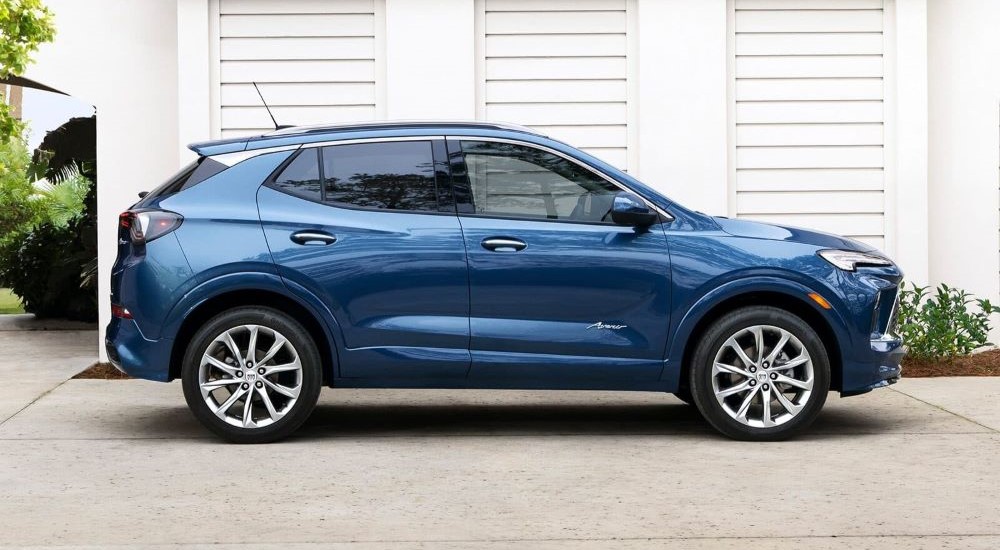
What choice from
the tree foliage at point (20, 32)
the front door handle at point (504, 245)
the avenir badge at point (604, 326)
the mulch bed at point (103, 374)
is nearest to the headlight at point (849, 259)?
the avenir badge at point (604, 326)

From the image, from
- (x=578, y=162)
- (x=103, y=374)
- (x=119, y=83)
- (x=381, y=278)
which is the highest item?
(x=119, y=83)

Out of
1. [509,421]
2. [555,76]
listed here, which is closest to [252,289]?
[509,421]

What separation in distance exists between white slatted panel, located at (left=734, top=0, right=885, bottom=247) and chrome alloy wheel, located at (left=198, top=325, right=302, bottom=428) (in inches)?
207

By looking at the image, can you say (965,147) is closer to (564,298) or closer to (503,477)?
(564,298)

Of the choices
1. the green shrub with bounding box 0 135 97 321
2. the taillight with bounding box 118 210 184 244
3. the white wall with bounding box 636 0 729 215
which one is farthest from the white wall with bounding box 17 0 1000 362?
the taillight with bounding box 118 210 184 244

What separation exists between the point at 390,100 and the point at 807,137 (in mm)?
3588

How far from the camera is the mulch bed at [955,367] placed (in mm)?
10844

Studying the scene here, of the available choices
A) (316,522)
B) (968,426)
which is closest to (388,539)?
(316,522)

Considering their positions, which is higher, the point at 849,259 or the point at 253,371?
the point at 849,259

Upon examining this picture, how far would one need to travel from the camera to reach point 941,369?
10938 mm

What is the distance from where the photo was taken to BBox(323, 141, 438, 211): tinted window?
7.76 meters

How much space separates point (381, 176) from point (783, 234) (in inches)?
92.9

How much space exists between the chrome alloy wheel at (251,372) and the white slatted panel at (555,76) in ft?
14.8

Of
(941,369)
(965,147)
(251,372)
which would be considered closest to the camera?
(251,372)
